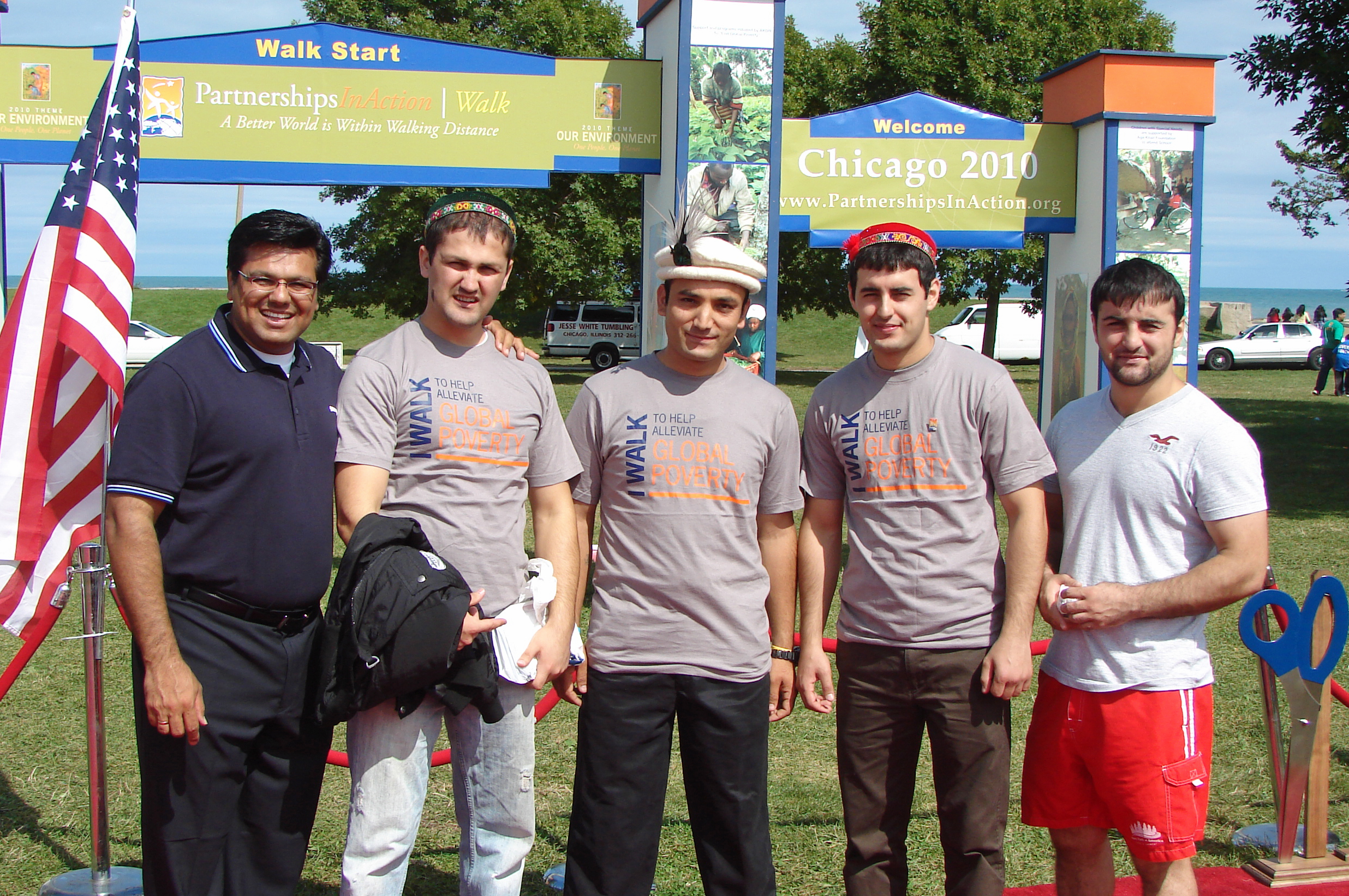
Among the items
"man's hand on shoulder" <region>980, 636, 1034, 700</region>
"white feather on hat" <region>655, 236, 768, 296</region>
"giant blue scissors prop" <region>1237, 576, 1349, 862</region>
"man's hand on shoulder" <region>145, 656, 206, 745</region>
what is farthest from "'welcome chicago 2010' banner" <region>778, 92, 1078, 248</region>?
"man's hand on shoulder" <region>145, 656, 206, 745</region>

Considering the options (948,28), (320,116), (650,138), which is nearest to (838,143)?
(650,138)

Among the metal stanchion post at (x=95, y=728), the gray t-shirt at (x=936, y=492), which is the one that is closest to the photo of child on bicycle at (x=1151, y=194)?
the gray t-shirt at (x=936, y=492)

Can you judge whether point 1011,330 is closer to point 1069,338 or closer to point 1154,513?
point 1069,338

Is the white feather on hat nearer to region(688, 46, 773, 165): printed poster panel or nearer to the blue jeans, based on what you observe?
the blue jeans

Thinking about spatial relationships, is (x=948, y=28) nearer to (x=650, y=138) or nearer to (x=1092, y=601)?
(x=650, y=138)

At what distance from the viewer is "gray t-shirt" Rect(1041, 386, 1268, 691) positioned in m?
2.79

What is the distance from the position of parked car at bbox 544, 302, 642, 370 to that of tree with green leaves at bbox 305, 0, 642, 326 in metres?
5.08

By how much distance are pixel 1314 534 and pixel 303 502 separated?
9.70m

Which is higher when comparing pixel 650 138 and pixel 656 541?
pixel 650 138

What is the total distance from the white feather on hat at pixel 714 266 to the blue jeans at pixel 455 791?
47.1 inches

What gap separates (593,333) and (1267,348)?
66.3 feet

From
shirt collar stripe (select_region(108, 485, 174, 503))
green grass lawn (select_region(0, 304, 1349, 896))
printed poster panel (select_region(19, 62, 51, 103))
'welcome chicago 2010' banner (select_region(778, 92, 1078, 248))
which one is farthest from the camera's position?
'welcome chicago 2010' banner (select_region(778, 92, 1078, 248))

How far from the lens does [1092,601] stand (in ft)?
9.35

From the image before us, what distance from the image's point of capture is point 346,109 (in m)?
7.02
